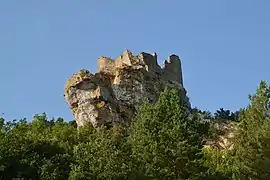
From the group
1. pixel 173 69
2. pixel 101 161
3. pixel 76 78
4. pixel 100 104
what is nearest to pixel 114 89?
pixel 100 104

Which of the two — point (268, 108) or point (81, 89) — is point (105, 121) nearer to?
point (81, 89)

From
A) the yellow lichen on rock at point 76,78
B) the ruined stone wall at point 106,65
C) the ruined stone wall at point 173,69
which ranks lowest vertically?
the yellow lichen on rock at point 76,78

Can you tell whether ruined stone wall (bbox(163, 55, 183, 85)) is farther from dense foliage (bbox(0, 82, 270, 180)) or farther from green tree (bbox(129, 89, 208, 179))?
green tree (bbox(129, 89, 208, 179))

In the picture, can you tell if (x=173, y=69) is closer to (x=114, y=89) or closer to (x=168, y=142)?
(x=114, y=89)

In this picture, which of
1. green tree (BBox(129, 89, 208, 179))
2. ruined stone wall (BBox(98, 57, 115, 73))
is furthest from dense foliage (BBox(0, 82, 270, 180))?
Answer: ruined stone wall (BBox(98, 57, 115, 73))

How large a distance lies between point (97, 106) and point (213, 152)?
13449mm

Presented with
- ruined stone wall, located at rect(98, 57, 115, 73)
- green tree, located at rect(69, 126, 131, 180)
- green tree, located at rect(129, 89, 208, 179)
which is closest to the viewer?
green tree, located at rect(69, 126, 131, 180)

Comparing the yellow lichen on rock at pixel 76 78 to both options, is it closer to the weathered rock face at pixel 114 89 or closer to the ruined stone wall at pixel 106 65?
the weathered rock face at pixel 114 89

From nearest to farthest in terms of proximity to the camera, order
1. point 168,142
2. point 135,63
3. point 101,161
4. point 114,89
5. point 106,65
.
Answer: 1. point 101,161
2. point 168,142
3. point 114,89
4. point 135,63
5. point 106,65

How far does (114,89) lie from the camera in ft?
196

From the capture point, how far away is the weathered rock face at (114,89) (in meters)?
57.4

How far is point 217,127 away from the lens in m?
60.0

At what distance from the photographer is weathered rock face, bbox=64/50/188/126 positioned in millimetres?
57406

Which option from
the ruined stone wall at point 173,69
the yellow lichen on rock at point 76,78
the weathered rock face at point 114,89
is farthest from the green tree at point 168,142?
the ruined stone wall at point 173,69
